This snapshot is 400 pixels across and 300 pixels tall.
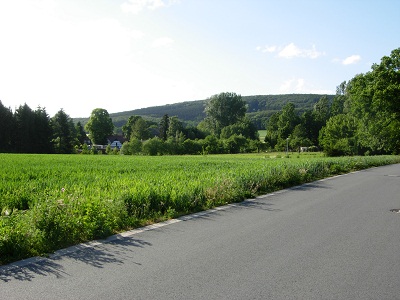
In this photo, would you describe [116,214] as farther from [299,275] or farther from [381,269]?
[381,269]

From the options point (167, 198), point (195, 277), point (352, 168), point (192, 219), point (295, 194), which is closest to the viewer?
point (195, 277)

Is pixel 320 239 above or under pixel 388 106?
under

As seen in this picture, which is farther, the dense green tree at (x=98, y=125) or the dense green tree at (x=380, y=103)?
the dense green tree at (x=98, y=125)

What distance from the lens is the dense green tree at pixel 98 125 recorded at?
104 m

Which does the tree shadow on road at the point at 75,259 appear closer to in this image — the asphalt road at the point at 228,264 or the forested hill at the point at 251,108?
the asphalt road at the point at 228,264

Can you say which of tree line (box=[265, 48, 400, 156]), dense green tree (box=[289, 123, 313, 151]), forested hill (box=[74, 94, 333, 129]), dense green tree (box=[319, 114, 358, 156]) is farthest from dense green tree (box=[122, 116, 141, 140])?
dense green tree (box=[319, 114, 358, 156])

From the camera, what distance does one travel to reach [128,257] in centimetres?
512

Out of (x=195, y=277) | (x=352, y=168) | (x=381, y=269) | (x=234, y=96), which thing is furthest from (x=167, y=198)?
(x=234, y=96)

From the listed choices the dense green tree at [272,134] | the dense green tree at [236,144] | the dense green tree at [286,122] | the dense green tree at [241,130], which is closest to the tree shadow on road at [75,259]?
the dense green tree at [236,144]

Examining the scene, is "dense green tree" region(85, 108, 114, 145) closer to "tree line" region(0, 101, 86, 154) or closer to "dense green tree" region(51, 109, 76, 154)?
"dense green tree" region(51, 109, 76, 154)

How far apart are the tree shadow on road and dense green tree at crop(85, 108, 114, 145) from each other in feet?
336

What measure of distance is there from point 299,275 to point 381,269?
1.22 m

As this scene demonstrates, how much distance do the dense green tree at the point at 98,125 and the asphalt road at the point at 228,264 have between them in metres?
101

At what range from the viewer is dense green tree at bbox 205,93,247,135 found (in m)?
114
